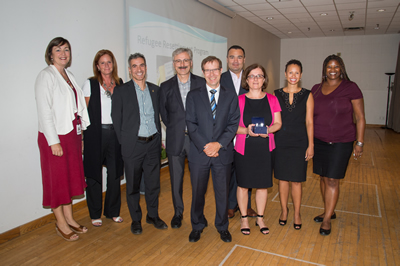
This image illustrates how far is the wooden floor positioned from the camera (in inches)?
112

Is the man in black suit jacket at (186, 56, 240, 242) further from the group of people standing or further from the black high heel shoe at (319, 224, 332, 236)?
the black high heel shoe at (319, 224, 332, 236)

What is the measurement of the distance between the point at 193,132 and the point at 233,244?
1219 mm

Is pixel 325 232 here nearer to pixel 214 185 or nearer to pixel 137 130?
pixel 214 185

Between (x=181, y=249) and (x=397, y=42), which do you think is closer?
(x=181, y=249)

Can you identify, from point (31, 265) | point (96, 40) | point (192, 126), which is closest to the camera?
point (31, 265)

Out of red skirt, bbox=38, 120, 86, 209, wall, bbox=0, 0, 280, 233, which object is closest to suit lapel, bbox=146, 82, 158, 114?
red skirt, bbox=38, 120, 86, 209

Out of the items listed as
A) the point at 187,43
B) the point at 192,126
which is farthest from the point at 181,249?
the point at 187,43

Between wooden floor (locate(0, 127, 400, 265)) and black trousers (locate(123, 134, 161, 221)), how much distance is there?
0.27m

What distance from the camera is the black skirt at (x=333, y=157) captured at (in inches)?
129

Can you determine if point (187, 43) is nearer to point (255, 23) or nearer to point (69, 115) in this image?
point (69, 115)

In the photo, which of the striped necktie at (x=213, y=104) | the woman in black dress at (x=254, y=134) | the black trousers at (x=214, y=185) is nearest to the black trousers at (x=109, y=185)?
the black trousers at (x=214, y=185)

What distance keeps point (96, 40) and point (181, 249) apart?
2.99m

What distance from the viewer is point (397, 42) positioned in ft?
39.8

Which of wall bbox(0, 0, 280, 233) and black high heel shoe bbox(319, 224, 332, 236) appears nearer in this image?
wall bbox(0, 0, 280, 233)
